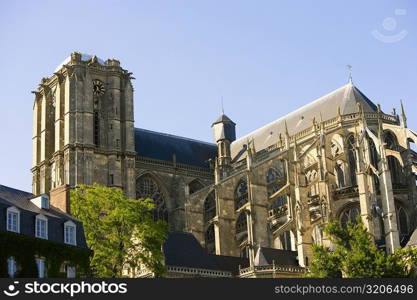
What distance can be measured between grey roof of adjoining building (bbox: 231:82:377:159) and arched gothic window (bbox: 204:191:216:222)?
4.71 meters

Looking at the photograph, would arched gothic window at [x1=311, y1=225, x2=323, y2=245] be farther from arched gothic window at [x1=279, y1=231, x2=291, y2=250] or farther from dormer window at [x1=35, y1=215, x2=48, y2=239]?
dormer window at [x1=35, y1=215, x2=48, y2=239]

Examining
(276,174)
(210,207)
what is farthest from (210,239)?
(276,174)

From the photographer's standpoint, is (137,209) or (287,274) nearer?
(137,209)

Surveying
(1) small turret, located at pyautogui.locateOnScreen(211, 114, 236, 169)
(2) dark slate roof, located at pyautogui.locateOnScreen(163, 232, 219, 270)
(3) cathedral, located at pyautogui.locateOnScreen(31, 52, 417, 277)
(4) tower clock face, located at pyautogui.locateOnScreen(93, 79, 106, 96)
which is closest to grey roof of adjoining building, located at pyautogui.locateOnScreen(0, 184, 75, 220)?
(3) cathedral, located at pyautogui.locateOnScreen(31, 52, 417, 277)

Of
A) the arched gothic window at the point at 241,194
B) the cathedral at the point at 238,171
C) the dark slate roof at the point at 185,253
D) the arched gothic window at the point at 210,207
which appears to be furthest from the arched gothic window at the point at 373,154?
the dark slate roof at the point at 185,253

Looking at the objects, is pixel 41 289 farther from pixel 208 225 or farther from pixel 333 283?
pixel 208 225

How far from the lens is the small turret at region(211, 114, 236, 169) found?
62594mm

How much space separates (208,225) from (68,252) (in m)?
22.0

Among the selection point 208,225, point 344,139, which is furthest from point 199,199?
point 344,139

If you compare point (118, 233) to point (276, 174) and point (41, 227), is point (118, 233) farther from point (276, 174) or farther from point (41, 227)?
point (276, 174)

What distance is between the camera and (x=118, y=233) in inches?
1459

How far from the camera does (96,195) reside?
Answer: 38375 mm

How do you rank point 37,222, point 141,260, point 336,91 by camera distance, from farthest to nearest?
point 336,91 → point 141,260 → point 37,222

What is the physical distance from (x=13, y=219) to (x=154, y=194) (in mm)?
28906
